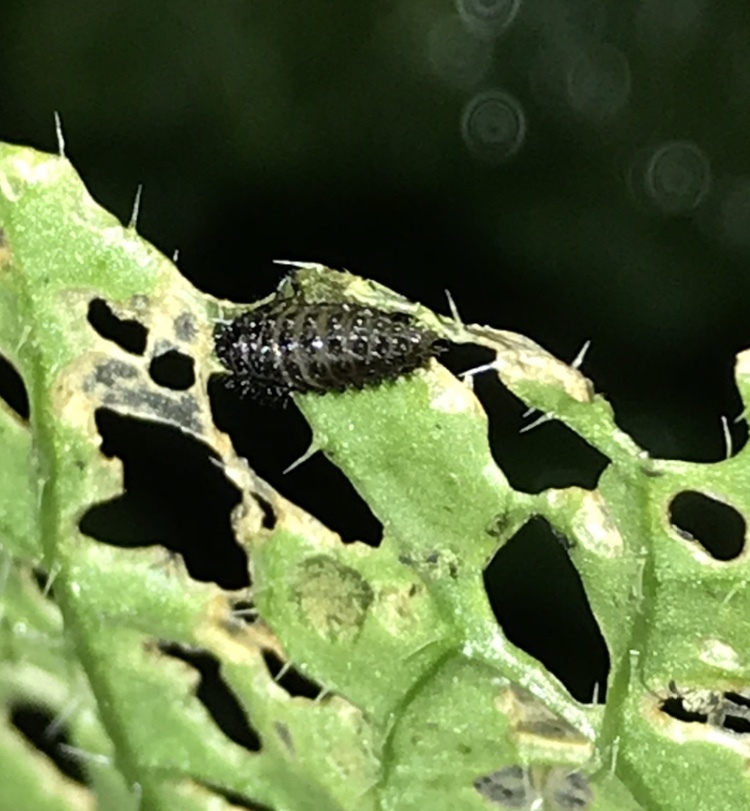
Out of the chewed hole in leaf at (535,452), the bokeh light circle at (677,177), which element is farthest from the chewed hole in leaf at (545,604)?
the bokeh light circle at (677,177)

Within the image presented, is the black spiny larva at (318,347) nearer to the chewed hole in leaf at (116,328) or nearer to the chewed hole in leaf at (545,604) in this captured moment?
the chewed hole in leaf at (116,328)

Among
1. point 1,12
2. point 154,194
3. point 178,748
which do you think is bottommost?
point 178,748

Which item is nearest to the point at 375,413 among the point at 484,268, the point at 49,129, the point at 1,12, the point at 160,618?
the point at 160,618

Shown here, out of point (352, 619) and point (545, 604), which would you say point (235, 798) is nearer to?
point (352, 619)

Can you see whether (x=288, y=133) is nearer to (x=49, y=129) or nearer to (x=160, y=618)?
(x=49, y=129)

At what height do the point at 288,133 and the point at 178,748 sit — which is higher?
the point at 288,133

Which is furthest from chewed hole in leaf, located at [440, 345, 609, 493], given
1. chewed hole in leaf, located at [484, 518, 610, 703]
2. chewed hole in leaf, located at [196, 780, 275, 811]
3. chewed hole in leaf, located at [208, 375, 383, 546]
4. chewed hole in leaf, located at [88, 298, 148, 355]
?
chewed hole in leaf, located at [196, 780, 275, 811]
